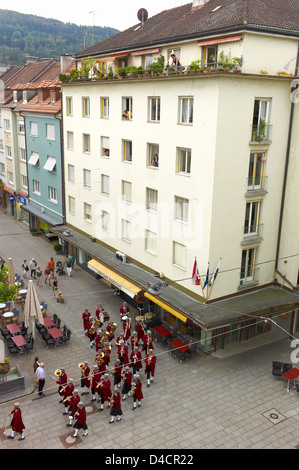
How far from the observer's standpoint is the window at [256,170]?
21562mm

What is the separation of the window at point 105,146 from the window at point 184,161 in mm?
8120

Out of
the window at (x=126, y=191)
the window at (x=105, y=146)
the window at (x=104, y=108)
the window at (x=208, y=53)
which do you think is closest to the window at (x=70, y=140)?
the window at (x=105, y=146)

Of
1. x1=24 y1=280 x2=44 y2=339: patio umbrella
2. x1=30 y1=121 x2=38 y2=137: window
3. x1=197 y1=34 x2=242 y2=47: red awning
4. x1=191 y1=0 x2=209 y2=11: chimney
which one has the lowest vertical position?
x1=24 y1=280 x2=44 y2=339: patio umbrella

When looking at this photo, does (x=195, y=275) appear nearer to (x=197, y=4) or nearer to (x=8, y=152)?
(x=197, y=4)

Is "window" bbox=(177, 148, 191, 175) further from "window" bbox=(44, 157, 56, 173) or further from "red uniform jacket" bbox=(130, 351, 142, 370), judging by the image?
"window" bbox=(44, 157, 56, 173)

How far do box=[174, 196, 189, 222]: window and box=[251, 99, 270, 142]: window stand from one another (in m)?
4.73

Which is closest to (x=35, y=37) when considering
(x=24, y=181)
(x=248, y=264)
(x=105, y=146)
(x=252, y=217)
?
(x=24, y=181)

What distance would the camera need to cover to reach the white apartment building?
2019cm

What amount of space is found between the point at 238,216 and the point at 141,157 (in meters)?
7.22

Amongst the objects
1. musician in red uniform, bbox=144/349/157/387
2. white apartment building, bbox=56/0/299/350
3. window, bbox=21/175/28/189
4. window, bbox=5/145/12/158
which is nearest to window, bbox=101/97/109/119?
white apartment building, bbox=56/0/299/350

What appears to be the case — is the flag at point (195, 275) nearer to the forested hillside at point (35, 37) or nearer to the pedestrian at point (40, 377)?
the pedestrian at point (40, 377)

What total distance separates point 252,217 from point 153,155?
680 centimetres

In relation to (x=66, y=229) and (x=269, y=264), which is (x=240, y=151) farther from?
(x=66, y=229)

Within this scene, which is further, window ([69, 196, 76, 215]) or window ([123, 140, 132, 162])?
window ([69, 196, 76, 215])
